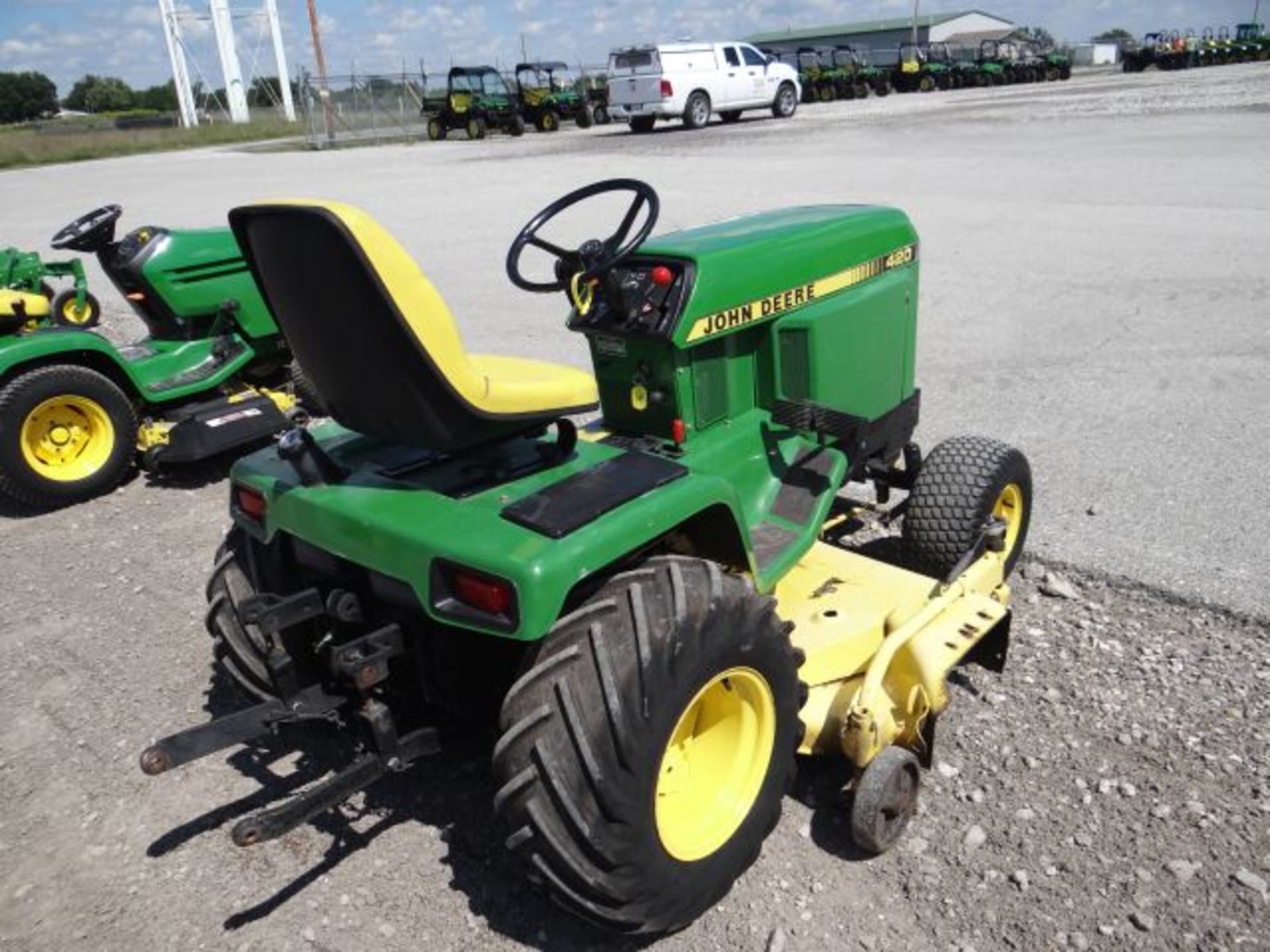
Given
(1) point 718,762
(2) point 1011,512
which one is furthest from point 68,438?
(2) point 1011,512

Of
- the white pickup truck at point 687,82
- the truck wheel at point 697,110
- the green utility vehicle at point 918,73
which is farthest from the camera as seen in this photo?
the green utility vehicle at point 918,73

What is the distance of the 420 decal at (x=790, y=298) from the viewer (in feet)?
9.21

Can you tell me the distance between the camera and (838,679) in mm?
2688

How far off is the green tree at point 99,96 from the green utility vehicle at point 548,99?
6997cm

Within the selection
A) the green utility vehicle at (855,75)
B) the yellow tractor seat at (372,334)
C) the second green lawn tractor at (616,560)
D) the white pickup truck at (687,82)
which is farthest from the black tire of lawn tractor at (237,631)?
the green utility vehicle at (855,75)

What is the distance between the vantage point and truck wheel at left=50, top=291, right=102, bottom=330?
787 centimetres

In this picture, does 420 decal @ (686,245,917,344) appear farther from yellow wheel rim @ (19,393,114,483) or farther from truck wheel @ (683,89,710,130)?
truck wheel @ (683,89,710,130)

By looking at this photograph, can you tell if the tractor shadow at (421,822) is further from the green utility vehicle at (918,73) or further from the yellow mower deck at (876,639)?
the green utility vehicle at (918,73)

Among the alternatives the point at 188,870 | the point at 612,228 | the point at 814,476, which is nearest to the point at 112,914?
the point at 188,870

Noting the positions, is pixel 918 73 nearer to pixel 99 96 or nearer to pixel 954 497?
pixel 954 497

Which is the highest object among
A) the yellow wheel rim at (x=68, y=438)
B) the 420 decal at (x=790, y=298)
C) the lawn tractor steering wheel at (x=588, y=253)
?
the lawn tractor steering wheel at (x=588, y=253)

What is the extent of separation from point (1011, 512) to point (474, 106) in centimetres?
2558

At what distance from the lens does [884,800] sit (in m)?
2.37

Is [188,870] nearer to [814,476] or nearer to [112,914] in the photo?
[112,914]
